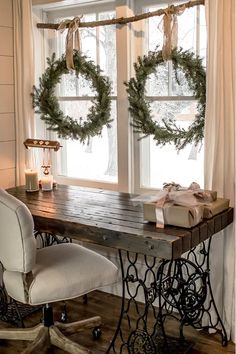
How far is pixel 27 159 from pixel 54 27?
0.92 m

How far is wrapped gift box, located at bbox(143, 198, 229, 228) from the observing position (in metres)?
2.26

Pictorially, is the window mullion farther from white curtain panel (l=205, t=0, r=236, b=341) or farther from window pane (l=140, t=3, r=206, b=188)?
white curtain panel (l=205, t=0, r=236, b=341)

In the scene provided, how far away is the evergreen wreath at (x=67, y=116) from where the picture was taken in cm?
334

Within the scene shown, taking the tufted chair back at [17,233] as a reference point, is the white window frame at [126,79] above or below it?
above

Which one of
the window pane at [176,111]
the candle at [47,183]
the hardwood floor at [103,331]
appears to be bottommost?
the hardwood floor at [103,331]

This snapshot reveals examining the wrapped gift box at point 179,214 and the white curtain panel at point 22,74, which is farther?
the white curtain panel at point 22,74

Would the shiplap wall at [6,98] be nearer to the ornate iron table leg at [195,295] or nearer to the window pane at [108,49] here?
the window pane at [108,49]

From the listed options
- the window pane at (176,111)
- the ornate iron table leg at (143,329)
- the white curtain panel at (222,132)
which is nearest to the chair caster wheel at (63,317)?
the ornate iron table leg at (143,329)

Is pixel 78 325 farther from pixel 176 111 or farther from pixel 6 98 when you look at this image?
pixel 6 98

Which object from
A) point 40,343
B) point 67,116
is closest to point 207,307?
point 40,343

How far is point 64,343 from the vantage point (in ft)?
8.47

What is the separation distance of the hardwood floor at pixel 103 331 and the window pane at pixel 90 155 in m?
0.83

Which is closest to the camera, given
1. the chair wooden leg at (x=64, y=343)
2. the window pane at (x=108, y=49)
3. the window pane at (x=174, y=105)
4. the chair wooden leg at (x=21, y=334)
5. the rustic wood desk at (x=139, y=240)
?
the rustic wood desk at (x=139, y=240)

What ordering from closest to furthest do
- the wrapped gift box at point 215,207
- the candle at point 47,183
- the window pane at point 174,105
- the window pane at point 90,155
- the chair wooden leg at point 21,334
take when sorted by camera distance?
the wrapped gift box at point 215,207
the chair wooden leg at point 21,334
the window pane at point 174,105
the candle at point 47,183
the window pane at point 90,155
